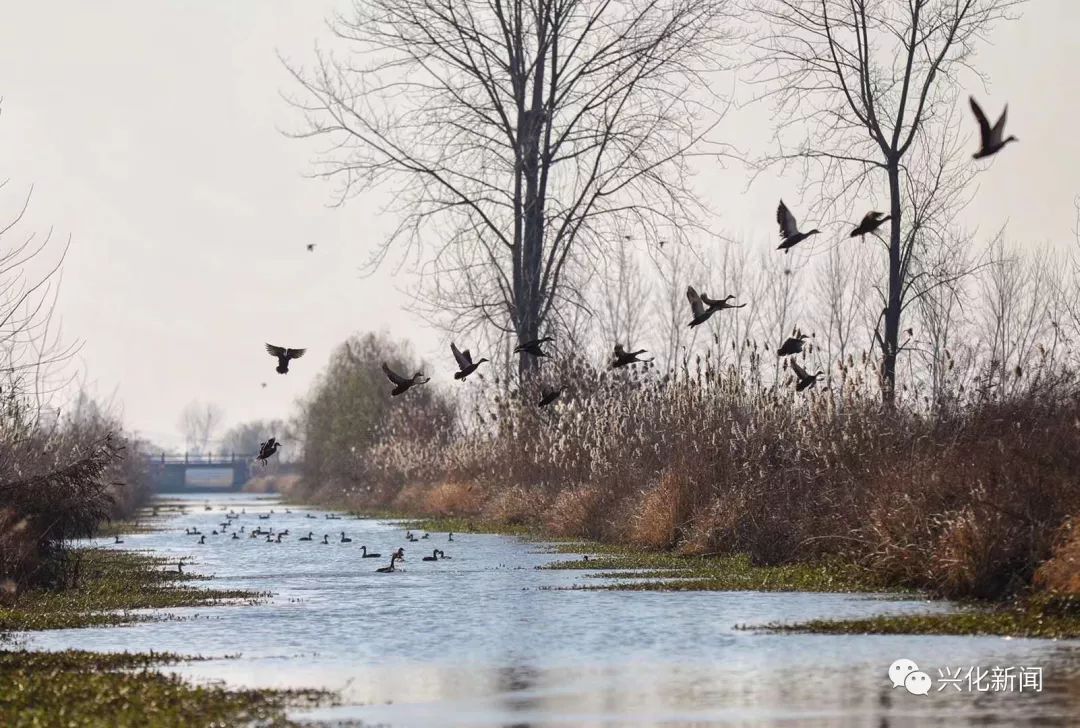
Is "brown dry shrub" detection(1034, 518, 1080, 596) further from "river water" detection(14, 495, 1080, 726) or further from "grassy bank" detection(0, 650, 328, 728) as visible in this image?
"grassy bank" detection(0, 650, 328, 728)

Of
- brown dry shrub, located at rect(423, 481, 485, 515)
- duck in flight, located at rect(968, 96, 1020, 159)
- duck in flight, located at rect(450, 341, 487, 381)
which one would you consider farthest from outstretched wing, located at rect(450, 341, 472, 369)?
brown dry shrub, located at rect(423, 481, 485, 515)

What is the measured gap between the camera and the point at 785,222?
20188mm

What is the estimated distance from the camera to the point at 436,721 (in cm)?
1086

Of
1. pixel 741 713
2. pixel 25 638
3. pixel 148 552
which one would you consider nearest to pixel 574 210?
pixel 148 552

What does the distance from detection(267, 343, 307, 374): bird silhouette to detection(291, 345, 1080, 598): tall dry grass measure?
20.3 ft

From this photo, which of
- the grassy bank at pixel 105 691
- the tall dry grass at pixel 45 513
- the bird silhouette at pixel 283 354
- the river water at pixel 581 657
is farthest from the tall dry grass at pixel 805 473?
the tall dry grass at pixel 45 513

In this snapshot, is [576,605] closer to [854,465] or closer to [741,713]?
[854,465]

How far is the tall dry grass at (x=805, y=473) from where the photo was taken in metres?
17.6

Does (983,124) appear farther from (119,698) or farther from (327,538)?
(327,538)

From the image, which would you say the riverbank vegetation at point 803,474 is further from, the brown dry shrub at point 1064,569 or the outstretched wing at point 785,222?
the outstretched wing at point 785,222

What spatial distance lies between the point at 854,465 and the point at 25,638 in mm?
11646

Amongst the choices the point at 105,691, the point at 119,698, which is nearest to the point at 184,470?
the point at 105,691

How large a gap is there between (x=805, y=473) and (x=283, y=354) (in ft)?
25.1

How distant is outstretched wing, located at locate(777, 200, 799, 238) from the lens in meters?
20.1
